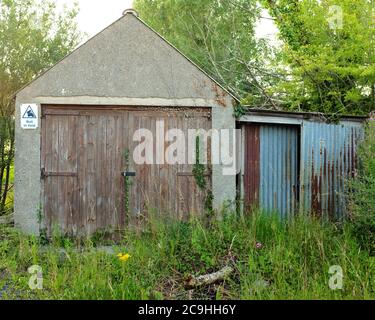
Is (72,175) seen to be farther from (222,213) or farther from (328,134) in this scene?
(328,134)

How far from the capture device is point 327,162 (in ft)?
26.4

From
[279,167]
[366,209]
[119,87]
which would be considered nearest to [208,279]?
[366,209]

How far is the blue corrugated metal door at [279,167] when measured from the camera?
8062 millimetres

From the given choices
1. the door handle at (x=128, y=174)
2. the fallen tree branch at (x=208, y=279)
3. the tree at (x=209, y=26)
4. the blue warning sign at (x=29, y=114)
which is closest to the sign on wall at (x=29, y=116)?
the blue warning sign at (x=29, y=114)

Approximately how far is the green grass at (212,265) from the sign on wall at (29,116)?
2.21 metres

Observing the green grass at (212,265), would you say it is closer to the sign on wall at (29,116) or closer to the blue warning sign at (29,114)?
the sign on wall at (29,116)

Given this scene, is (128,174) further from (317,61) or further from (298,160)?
(317,61)

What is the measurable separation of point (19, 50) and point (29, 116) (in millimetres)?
3576

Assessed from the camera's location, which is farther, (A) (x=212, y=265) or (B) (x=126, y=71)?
(B) (x=126, y=71)

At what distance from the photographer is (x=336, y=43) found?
10.2m

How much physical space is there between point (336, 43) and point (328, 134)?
3.51m
